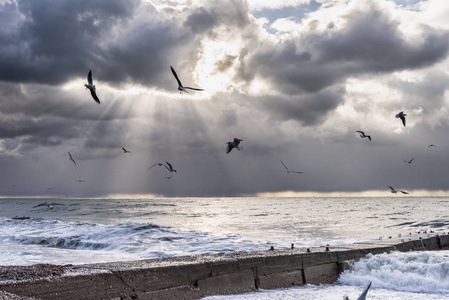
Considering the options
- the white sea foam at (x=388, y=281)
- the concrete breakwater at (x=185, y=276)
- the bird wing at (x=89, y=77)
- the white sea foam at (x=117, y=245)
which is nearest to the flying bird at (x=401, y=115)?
the white sea foam at (x=117, y=245)

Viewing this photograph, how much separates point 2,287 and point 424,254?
6.63 meters

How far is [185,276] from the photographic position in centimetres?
584

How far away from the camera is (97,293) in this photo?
5066 millimetres

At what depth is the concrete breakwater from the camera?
4836 mm

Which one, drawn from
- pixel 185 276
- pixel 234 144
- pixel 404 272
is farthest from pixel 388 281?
pixel 234 144

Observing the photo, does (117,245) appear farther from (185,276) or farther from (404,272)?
(404,272)

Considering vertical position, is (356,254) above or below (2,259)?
above

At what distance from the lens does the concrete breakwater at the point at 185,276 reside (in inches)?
190

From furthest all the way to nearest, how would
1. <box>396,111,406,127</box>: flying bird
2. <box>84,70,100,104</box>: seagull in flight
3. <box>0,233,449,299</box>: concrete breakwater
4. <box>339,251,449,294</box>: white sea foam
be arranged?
<box>396,111,406,127</box>: flying bird, <box>84,70,100,104</box>: seagull in flight, <box>339,251,449,294</box>: white sea foam, <box>0,233,449,299</box>: concrete breakwater

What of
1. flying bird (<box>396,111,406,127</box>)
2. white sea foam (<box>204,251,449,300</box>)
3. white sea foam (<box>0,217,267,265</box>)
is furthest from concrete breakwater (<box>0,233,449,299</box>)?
flying bird (<box>396,111,406,127</box>)

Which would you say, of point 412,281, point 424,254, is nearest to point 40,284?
point 412,281

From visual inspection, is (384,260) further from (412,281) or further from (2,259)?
(2,259)

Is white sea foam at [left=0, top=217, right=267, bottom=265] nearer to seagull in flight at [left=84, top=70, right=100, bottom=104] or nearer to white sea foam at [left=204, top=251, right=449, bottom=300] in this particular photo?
seagull in flight at [left=84, top=70, right=100, bottom=104]

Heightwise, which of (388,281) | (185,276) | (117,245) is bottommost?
(117,245)
